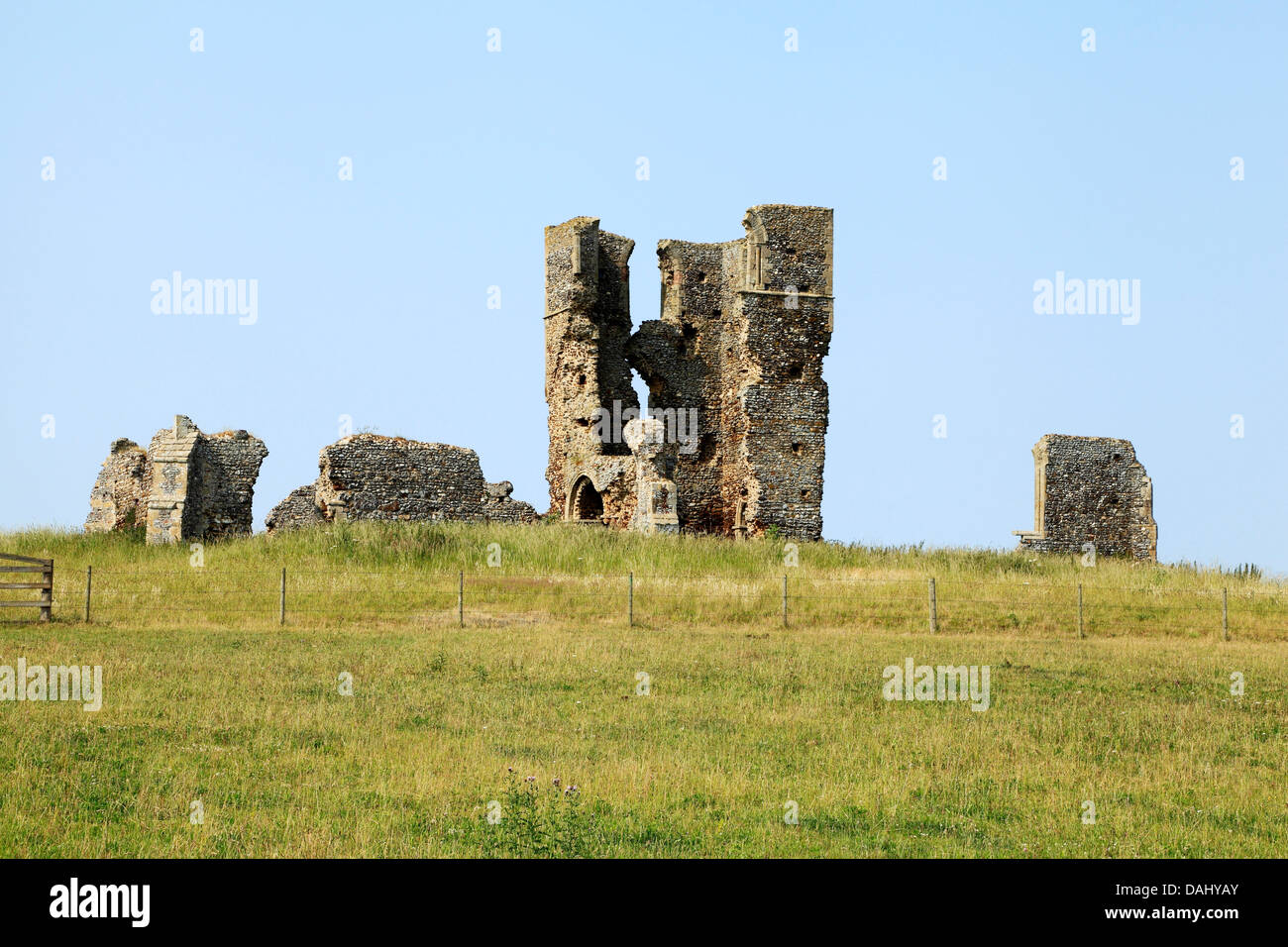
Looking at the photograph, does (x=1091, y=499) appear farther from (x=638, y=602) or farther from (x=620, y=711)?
(x=620, y=711)

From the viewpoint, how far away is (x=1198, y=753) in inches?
565

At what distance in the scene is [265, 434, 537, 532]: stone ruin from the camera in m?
33.7

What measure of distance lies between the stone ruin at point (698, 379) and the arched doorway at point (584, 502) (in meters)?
0.04

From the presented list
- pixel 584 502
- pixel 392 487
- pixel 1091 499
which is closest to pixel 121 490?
pixel 392 487

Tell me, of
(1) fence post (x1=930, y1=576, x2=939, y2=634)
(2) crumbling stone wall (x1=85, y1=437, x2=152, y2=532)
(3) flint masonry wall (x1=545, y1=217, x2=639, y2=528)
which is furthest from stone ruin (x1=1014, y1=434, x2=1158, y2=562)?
(2) crumbling stone wall (x1=85, y1=437, x2=152, y2=532)

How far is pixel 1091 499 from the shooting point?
4028 centimetres

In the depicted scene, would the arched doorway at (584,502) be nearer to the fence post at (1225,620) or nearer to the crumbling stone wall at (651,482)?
the crumbling stone wall at (651,482)

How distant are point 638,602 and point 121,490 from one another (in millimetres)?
17199

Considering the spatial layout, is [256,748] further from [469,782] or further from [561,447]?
[561,447]

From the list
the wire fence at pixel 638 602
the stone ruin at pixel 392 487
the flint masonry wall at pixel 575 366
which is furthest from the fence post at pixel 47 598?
the flint masonry wall at pixel 575 366

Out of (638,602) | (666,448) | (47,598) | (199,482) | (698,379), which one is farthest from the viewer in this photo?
(698,379)

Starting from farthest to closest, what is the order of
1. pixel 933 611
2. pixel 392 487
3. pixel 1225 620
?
pixel 392 487, pixel 1225 620, pixel 933 611

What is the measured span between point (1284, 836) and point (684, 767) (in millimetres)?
5071
